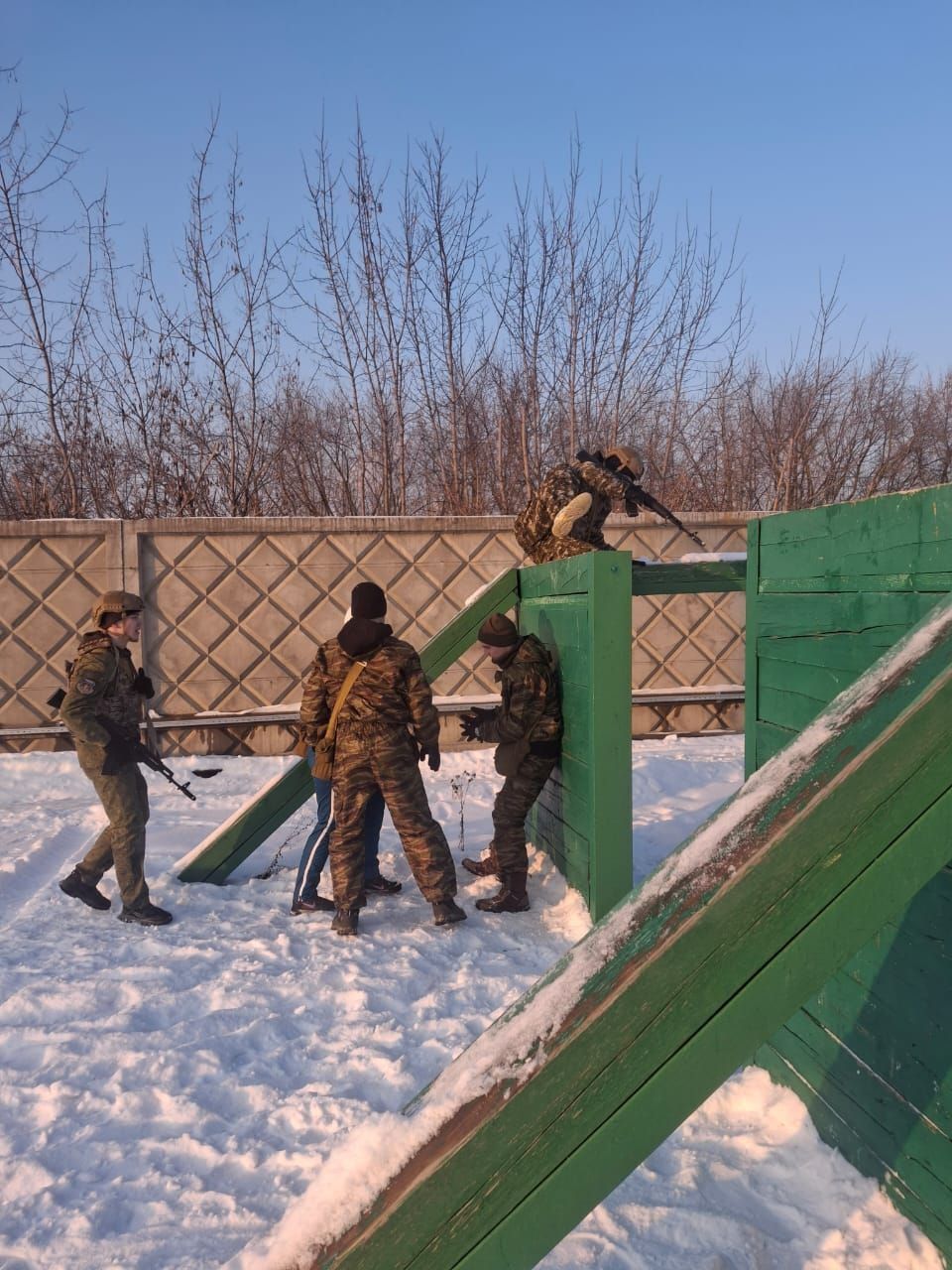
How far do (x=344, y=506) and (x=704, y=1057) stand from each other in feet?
32.5

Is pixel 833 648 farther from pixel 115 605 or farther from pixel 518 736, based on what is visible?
pixel 115 605

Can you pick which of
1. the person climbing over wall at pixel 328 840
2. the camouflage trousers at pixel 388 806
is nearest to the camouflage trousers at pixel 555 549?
the person climbing over wall at pixel 328 840

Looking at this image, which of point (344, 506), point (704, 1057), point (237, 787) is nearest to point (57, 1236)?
point (704, 1057)

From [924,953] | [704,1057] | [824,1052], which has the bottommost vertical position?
[824,1052]

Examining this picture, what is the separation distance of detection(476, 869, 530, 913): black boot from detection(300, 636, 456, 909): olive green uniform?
273 millimetres

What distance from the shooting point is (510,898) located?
4.12 m

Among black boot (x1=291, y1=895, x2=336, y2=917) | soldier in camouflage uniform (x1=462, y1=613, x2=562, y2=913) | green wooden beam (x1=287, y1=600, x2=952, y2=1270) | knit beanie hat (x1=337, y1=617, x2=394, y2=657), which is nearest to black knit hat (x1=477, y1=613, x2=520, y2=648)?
soldier in camouflage uniform (x1=462, y1=613, x2=562, y2=913)

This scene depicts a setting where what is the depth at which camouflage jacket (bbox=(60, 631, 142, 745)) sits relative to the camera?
389cm

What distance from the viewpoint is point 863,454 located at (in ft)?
39.9

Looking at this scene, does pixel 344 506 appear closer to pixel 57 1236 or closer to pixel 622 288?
pixel 622 288

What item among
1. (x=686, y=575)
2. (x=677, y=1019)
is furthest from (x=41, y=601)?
(x=677, y=1019)

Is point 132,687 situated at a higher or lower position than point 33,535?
lower

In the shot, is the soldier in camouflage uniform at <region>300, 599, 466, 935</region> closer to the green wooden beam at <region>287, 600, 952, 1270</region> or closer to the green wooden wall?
the green wooden wall

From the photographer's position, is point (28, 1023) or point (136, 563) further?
point (136, 563)
